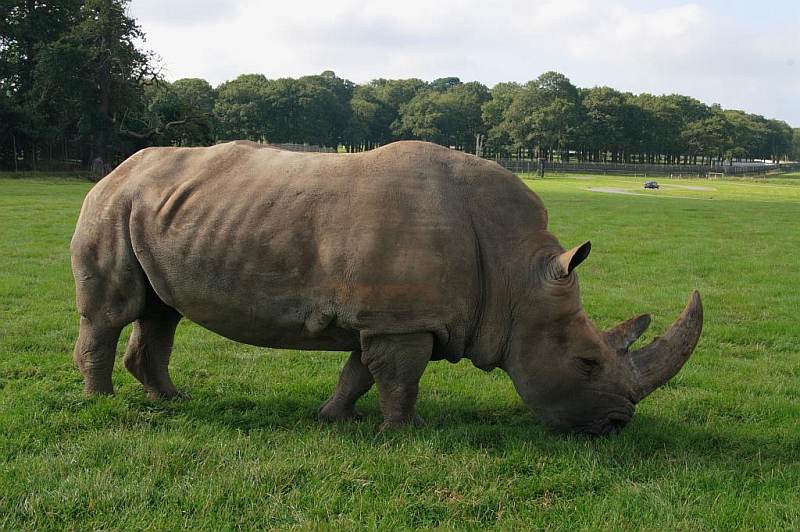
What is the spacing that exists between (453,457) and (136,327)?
320cm

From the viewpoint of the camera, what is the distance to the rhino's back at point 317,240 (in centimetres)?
513

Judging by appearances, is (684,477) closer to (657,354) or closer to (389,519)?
(657,354)

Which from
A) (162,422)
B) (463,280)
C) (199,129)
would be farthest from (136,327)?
(199,129)

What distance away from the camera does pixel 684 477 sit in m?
4.87

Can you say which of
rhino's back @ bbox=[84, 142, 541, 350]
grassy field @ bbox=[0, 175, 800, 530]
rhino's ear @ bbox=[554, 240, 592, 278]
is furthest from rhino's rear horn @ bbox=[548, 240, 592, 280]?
grassy field @ bbox=[0, 175, 800, 530]

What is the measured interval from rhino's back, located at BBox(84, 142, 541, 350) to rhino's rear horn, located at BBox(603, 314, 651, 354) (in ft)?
3.49

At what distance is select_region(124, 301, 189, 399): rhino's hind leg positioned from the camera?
648 centimetres

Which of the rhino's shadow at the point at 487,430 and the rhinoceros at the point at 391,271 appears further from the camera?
the rhino's shadow at the point at 487,430

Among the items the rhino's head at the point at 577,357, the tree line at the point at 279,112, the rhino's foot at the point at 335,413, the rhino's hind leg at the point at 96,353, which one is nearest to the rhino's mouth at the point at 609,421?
the rhino's head at the point at 577,357

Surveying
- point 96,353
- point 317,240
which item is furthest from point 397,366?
point 96,353

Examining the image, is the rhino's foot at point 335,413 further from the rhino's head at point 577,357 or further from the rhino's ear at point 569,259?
the rhino's ear at point 569,259

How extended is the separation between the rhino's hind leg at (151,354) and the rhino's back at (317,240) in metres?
0.84

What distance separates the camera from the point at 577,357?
17.7ft

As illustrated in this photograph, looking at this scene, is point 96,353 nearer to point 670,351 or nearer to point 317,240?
point 317,240
